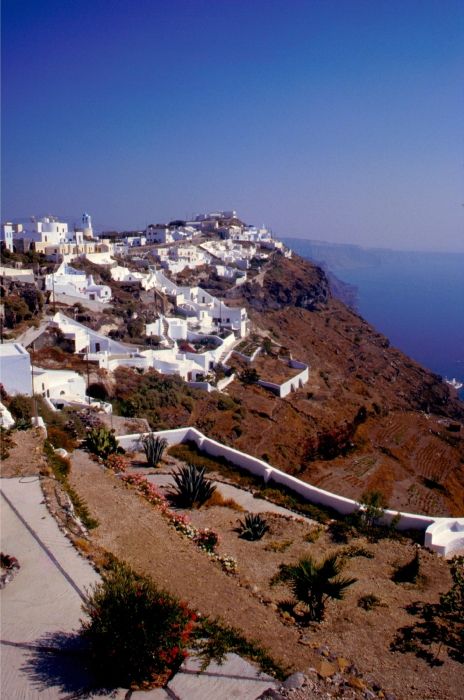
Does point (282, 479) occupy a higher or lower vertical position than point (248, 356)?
higher

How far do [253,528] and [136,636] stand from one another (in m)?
4.44

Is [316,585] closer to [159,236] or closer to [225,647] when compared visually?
[225,647]

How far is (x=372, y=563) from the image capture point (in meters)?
7.96

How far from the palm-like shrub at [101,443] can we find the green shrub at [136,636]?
6729 millimetres

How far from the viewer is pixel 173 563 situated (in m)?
6.88

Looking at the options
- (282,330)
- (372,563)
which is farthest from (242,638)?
(282,330)

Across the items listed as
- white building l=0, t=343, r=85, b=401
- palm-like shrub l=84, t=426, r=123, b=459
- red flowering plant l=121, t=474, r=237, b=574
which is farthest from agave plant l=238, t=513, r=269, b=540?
white building l=0, t=343, r=85, b=401

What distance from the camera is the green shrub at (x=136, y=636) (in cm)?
428

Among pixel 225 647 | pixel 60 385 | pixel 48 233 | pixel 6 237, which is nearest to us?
pixel 225 647

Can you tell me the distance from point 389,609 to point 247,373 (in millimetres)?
21388

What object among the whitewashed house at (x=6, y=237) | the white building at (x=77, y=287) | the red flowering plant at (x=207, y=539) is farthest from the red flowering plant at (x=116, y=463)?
the whitewashed house at (x=6, y=237)

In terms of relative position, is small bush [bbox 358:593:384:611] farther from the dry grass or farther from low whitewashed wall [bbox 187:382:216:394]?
low whitewashed wall [bbox 187:382:216:394]

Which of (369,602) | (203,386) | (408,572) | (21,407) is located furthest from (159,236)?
(369,602)

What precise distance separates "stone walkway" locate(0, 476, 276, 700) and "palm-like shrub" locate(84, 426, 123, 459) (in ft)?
12.8
